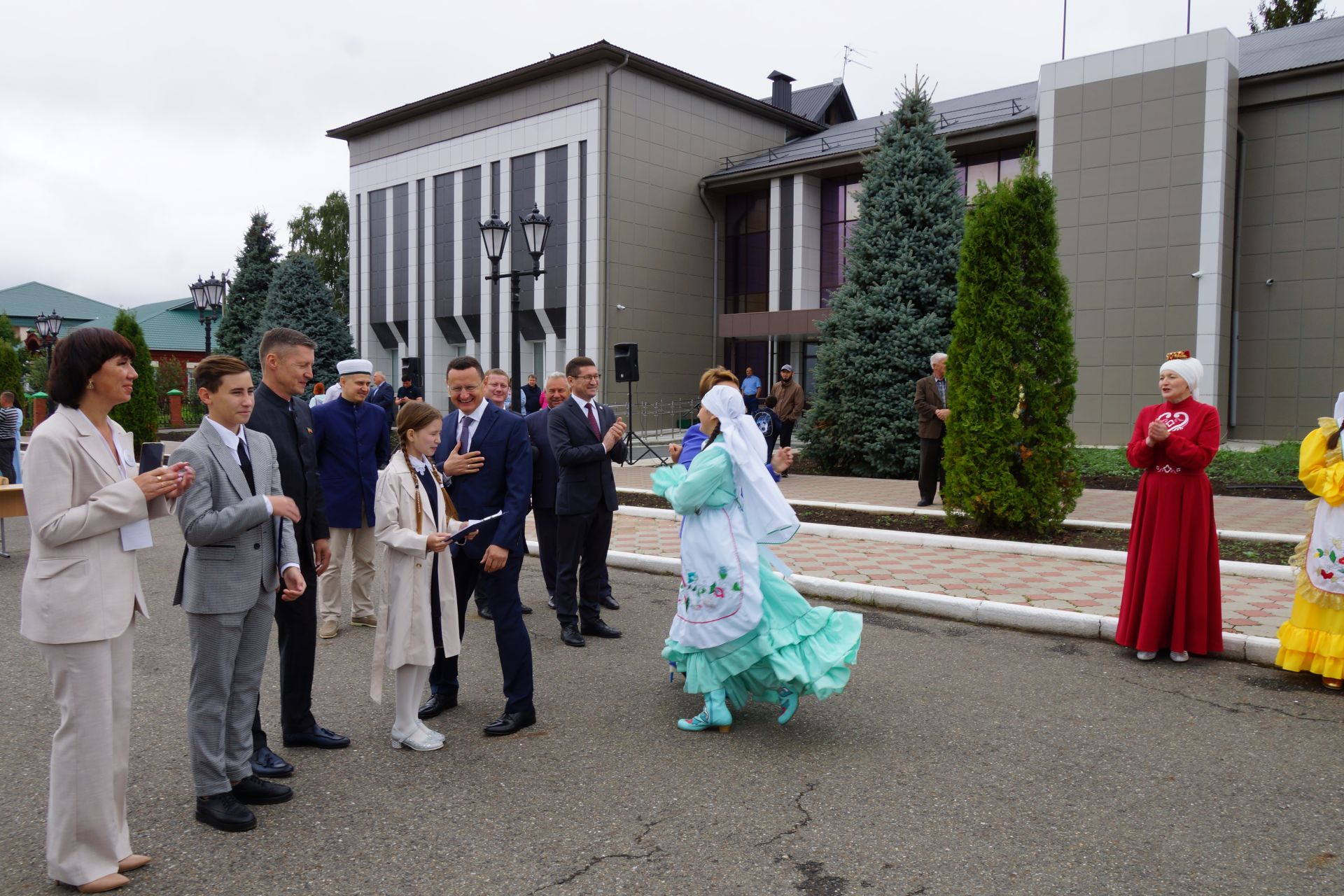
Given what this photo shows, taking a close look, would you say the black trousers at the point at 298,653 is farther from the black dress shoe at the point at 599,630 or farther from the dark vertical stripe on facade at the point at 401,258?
the dark vertical stripe on facade at the point at 401,258

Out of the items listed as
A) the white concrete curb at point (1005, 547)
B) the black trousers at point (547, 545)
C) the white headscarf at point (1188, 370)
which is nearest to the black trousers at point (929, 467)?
the white concrete curb at point (1005, 547)

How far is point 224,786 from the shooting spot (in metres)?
3.73

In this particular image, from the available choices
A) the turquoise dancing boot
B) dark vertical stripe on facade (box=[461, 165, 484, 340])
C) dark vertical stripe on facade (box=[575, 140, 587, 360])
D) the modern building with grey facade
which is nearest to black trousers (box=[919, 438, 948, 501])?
the turquoise dancing boot

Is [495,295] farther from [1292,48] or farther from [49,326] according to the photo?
[1292,48]

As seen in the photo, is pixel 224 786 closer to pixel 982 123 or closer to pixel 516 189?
pixel 982 123

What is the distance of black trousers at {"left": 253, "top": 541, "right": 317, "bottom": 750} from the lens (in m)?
4.52

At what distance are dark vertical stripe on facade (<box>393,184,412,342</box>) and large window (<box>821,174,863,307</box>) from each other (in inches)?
631

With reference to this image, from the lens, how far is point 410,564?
450 cm

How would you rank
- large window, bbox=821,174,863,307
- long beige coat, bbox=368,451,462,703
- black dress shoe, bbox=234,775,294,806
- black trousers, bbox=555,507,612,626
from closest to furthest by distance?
black dress shoe, bbox=234,775,294,806 → long beige coat, bbox=368,451,462,703 → black trousers, bbox=555,507,612,626 → large window, bbox=821,174,863,307

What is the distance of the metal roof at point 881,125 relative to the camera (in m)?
26.6

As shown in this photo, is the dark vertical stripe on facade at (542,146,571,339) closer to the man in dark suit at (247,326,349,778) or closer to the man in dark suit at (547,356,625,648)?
the man in dark suit at (547,356,625,648)

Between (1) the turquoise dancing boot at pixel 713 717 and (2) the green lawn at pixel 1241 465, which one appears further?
(2) the green lawn at pixel 1241 465

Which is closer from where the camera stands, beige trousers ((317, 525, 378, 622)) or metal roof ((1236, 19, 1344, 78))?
beige trousers ((317, 525, 378, 622))

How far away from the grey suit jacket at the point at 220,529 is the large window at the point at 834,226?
27286mm
